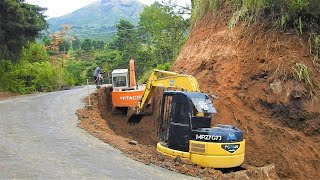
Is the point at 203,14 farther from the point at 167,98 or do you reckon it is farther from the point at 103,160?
the point at 103,160

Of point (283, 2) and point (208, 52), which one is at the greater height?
point (283, 2)

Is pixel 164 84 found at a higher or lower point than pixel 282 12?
lower

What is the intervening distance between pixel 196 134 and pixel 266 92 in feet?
14.5

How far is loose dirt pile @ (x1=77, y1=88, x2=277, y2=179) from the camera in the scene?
30.9 ft

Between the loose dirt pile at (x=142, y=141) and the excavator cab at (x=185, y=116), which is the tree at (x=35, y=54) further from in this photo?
the excavator cab at (x=185, y=116)

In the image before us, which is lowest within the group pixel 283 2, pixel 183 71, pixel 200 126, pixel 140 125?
pixel 140 125

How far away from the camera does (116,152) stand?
10.2 meters

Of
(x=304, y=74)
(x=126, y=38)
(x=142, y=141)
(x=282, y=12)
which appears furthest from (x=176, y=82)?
(x=126, y=38)

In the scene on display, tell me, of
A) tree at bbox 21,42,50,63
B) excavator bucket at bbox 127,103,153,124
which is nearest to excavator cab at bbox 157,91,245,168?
excavator bucket at bbox 127,103,153,124

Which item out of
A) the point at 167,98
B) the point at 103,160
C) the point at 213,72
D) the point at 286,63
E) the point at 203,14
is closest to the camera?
the point at 103,160

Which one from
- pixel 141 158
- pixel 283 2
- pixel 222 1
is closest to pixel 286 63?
pixel 283 2

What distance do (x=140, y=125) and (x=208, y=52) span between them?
14.1 feet

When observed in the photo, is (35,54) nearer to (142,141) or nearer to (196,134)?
(142,141)

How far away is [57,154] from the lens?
31.2 feet
